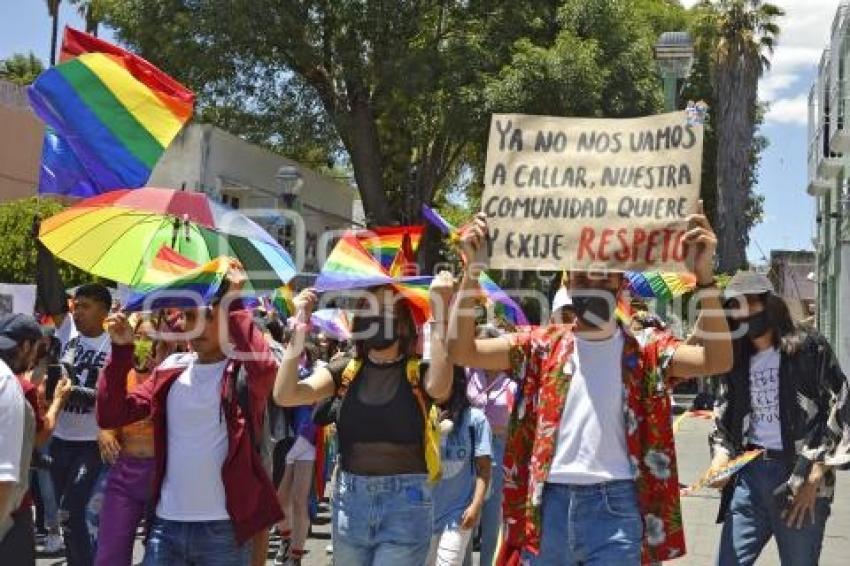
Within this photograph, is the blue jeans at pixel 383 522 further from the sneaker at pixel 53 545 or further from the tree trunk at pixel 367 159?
the tree trunk at pixel 367 159

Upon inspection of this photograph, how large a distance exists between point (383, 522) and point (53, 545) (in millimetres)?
4977

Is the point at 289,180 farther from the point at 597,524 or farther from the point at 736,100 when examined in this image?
the point at 736,100

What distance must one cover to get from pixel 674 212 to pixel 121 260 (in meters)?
3.18

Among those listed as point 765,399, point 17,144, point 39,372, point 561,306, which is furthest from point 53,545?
point 17,144

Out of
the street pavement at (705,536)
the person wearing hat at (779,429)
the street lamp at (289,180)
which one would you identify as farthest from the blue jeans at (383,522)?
the street lamp at (289,180)

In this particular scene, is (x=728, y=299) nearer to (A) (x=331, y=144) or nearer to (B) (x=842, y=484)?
(B) (x=842, y=484)

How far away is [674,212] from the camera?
4145 millimetres

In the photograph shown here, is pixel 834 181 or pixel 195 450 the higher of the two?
pixel 834 181

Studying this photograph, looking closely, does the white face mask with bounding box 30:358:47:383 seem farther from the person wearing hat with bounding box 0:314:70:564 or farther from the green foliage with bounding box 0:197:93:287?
the green foliage with bounding box 0:197:93:287

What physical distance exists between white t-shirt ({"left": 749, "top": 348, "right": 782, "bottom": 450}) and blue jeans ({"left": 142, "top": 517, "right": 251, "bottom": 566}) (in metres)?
2.42

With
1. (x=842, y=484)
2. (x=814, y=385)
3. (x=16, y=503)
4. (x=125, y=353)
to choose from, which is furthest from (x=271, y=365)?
(x=842, y=484)

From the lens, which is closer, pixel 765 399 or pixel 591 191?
pixel 591 191

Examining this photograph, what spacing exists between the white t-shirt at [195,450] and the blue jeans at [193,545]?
0.12 feet

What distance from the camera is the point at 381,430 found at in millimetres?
4859
